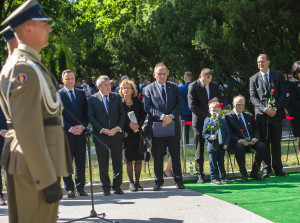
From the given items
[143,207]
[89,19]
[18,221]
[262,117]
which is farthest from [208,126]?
[89,19]

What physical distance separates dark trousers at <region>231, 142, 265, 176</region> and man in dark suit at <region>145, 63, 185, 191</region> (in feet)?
4.14

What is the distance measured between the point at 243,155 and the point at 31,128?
669 centimetres

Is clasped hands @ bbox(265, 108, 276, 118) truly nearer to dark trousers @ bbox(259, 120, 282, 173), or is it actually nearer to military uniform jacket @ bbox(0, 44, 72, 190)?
dark trousers @ bbox(259, 120, 282, 173)

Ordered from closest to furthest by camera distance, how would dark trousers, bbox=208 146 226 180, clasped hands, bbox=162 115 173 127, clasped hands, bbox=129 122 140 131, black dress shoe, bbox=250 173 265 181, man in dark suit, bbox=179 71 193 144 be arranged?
clasped hands, bbox=162 115 173 127 < clasped hands, bbox=129 122 140 131 < dark trousers, bbox=208 146 226 180 < black dress shoe, bbox=250 173 265 181 < man in dark suit, bbox=179 71 193 144

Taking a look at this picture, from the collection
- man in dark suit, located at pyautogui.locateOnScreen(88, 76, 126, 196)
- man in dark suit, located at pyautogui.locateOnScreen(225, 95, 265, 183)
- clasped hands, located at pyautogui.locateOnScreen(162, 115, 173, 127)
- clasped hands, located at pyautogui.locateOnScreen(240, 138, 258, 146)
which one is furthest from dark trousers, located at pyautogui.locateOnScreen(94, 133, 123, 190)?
clasped hands, located at pyautogui.locateOnScreen(240, 138, 258, 146)

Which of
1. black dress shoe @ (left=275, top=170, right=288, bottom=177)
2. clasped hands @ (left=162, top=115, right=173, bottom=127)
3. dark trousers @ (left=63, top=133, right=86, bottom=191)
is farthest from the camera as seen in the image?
black dress shoe @ (left=275, top=170, right=288, bottom=177)

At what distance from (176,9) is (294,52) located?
434 cm

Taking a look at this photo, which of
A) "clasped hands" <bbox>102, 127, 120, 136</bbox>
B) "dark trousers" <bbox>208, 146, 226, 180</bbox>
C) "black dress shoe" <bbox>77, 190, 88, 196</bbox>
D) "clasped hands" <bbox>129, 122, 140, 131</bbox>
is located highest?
"clasped hands" <bbox>129, 122, 140, 131</bbox>

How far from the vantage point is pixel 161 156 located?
29.1ft

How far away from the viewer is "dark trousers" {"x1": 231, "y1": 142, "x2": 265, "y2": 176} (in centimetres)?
928

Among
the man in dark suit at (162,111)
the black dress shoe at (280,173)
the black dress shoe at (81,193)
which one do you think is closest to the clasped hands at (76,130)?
the black dress shoe at (81,193)

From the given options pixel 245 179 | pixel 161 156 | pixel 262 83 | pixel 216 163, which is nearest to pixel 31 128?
pixel 161 156

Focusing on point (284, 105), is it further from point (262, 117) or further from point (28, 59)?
point (28, 59)

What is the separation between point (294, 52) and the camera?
14.9 m
